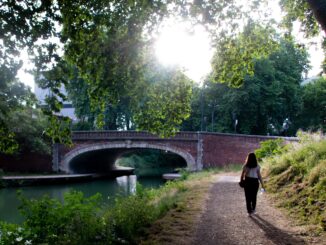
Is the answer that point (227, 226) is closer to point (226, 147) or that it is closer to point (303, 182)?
point (303, 182)

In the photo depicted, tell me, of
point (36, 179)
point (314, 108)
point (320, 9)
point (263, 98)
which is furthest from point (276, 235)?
point (314, 108)

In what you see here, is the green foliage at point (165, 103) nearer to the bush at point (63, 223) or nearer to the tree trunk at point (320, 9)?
the bush at point (63, 223)

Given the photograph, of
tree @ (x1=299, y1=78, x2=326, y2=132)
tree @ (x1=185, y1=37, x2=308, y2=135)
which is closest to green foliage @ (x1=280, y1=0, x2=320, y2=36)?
tree @ (x1=185, y1=37, x2=308, y2=135)

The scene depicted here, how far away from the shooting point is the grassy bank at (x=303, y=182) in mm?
6639

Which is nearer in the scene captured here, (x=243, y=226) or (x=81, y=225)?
(x=81, y=225)

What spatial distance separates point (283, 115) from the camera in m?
35.3

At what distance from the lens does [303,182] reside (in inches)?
327

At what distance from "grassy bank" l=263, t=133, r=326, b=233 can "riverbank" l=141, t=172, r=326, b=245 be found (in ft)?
0.69

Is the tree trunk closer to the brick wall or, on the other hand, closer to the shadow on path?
the shadow on path

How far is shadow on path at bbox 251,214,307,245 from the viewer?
5.48 metres

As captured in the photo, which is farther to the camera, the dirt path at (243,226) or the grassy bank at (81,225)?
the grassy bank at (81,225)

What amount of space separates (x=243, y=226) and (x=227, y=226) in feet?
0.87

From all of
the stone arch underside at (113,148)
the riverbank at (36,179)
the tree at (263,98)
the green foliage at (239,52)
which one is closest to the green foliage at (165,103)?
the green foliage at (239,52)

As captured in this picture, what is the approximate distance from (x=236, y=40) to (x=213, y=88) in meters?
27.2
